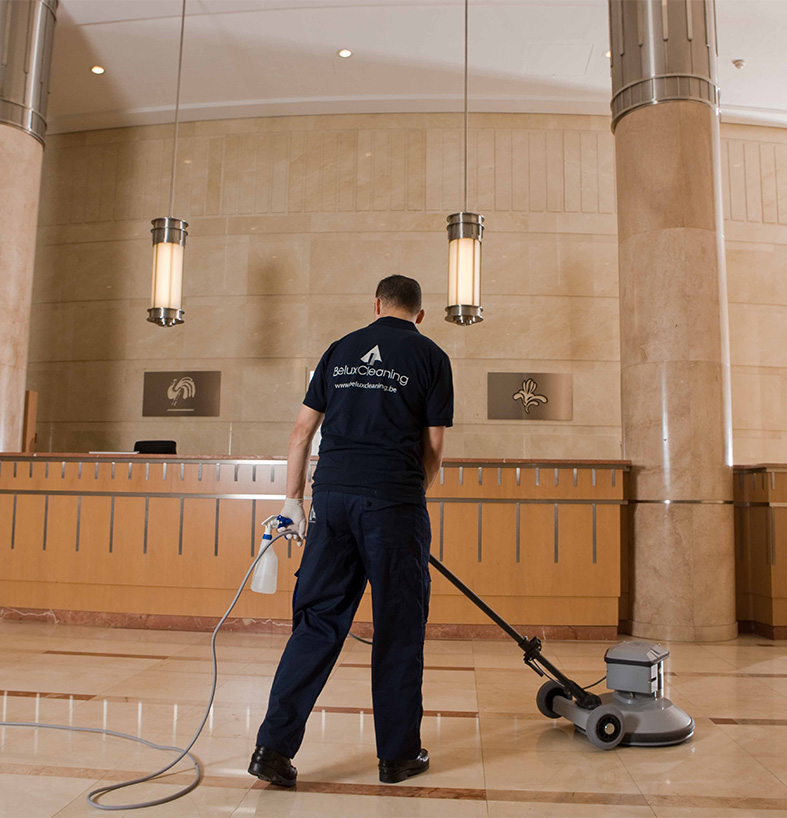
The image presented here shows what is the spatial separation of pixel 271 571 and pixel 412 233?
252 inches

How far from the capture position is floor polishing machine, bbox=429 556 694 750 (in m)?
2.69

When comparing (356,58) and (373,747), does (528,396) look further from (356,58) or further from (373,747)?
(373,747)

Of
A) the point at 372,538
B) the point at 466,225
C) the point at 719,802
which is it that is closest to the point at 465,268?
the point at 466,225

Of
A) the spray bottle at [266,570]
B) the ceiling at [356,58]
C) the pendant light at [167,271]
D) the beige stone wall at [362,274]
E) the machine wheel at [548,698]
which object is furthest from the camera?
the beige stone wall at [362,274]

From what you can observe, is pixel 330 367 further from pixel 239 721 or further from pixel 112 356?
pixel 112 356

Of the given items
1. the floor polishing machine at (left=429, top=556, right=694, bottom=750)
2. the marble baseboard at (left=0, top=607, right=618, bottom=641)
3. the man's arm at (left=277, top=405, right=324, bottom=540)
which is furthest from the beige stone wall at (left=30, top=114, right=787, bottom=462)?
the man's arm at (left=277, top=405, right=324, bottom=540)

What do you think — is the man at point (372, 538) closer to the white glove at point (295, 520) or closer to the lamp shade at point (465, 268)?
the white glove at point (295, 520)

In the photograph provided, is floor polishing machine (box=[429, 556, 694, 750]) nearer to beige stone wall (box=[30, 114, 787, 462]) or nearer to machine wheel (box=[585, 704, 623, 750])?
machine wheel (box=[585, 704, 623, 750])

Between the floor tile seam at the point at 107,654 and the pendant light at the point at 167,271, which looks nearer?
the floor tile seam at the point at 107,654

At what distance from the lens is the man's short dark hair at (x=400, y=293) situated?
2.60 m

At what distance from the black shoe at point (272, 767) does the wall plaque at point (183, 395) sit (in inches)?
242

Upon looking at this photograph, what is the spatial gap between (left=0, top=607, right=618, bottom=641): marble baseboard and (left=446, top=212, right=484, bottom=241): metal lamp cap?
307 centimetres

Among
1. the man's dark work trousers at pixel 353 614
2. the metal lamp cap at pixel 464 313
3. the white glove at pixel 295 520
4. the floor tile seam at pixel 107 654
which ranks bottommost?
the floor tile seam at pixel 107 654

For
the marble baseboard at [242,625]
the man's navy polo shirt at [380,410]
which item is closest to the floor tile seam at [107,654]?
the marble baseboard at [242,625]
